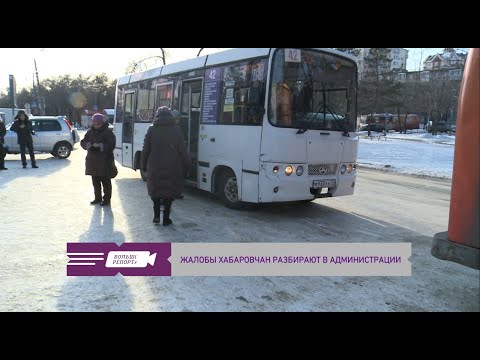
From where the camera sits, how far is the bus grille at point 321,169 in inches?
269

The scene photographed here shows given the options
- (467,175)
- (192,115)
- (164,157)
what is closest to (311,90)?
(164,157)

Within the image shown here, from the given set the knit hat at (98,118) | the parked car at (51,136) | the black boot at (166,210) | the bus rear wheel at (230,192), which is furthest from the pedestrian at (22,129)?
the black boot at (166,210)

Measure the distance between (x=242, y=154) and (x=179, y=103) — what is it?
277 centimetres

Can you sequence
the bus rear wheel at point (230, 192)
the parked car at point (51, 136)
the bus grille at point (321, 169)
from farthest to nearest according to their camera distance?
the parked car at point (51, 136)
the bus rear wheel at point (230, 192)
the bus grille at point (321, 169)

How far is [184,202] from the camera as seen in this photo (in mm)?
8281

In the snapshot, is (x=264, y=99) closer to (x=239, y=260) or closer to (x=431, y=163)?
(x=239, y=260)

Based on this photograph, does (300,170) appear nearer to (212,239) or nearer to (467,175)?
(212,239)

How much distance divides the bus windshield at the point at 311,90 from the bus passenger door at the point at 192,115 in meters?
2.39

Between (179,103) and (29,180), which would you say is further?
(29,180)

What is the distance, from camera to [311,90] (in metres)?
6.74

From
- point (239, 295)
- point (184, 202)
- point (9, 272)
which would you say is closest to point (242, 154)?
point (184, 202)

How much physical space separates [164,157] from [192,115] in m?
2.77

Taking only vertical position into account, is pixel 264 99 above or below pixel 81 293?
above

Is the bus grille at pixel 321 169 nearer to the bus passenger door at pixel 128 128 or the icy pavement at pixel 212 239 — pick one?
the icy pavement at pixel 212 239
